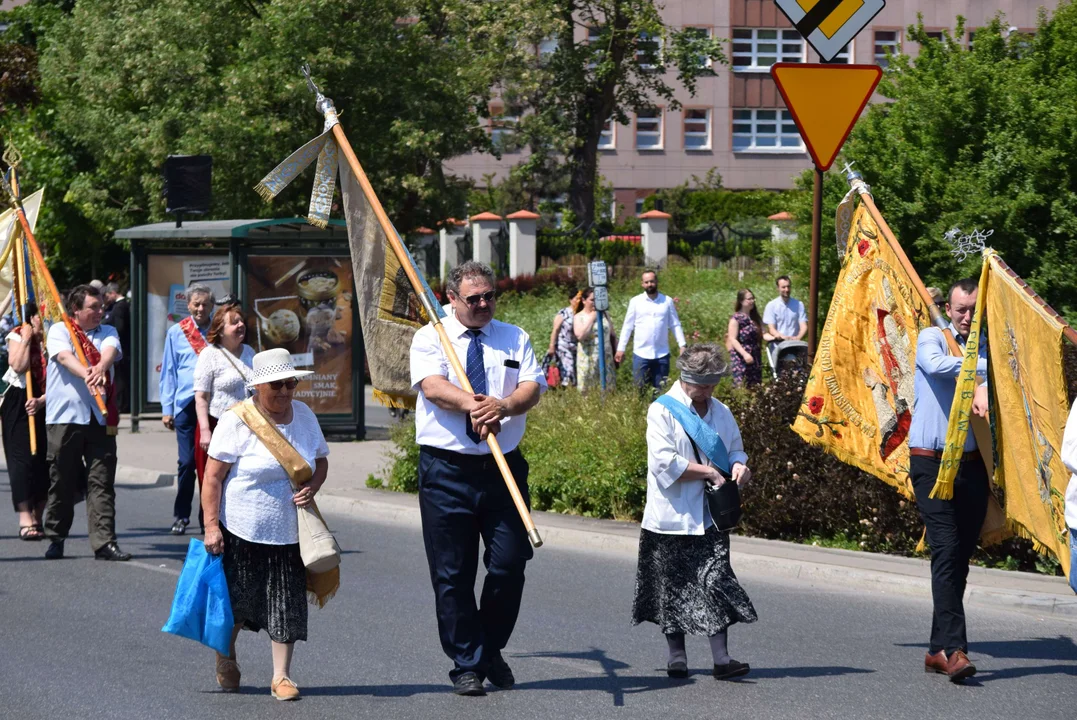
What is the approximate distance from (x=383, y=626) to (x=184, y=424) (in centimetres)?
380

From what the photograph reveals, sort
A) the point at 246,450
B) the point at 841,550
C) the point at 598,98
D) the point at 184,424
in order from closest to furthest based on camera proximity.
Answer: the point at 246,450
the point at 841,550
the point at 184,424
the point at 598,98

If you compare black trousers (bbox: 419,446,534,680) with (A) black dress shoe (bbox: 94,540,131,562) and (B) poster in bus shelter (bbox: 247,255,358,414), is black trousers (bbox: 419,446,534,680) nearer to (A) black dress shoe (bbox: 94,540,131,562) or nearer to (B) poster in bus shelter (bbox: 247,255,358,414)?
(A) black dress shoe (bbox: 94,540,131,562)

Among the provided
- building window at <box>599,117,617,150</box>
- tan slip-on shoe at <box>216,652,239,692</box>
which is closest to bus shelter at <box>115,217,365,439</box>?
tan slip-on shoe at <box>216,652,239,692</box>

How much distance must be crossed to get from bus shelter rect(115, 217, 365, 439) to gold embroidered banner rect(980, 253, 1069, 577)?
1121 cm

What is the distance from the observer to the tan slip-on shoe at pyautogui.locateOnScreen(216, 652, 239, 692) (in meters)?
6.64

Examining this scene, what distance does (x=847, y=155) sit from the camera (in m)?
16.5

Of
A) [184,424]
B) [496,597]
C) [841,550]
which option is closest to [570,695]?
[496,597]

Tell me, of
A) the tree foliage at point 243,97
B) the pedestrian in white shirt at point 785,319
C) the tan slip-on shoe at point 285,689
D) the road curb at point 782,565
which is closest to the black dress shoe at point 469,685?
the tan slip-on shoe at point 285,689

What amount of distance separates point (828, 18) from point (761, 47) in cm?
4764

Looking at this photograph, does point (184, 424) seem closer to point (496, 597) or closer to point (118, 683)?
point (118, 683)

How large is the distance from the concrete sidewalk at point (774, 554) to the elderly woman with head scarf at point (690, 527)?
2.37 metres

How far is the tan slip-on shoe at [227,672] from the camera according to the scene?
6641 mm

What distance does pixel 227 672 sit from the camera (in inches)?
262

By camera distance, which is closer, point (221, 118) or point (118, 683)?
point (118, 683)
